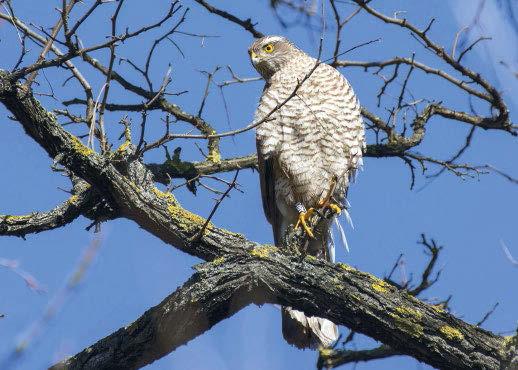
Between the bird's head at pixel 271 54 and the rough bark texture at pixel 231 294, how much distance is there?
9.12 feet

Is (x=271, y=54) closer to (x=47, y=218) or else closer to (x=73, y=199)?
(x=73, y=199)

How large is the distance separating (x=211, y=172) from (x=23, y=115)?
2.15 metres

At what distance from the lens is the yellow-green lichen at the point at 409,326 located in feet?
13.0

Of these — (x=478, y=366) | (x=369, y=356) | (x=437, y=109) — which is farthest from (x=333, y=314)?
(x=437, y=109)

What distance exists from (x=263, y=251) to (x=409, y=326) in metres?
0.78

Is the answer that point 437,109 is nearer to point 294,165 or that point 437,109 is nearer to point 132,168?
point 294,165

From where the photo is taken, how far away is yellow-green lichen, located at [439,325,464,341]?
154 inches

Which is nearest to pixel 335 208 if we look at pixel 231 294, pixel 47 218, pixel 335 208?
pixel 335 208

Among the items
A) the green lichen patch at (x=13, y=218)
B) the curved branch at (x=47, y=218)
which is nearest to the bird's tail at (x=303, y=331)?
the curved branch at (x=47, y=218)

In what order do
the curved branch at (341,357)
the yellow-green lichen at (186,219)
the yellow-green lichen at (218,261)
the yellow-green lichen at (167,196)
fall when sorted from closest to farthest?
the yellow-green lichen at (218,261) < the yellow-green lichen at (186,219) < the yellow-green lichen at (167,196) < the curved branch at (341,357)

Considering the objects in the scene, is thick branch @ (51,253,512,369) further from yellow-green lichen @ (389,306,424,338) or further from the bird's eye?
the bird's eye

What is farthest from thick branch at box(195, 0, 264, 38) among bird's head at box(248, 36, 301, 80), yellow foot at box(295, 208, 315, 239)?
yellow foot at box(295, 208, 315, 239)

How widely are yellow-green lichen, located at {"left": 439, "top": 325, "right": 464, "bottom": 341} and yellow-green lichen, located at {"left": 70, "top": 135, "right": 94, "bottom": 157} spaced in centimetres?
185

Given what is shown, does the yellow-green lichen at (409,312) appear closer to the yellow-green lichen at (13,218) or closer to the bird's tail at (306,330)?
the bird's tail at (306,330)
